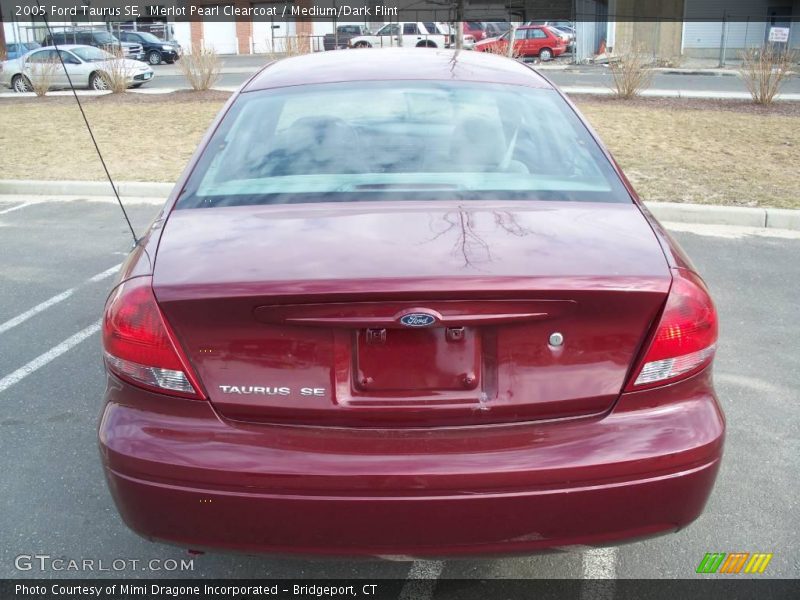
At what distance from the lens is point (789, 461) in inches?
135

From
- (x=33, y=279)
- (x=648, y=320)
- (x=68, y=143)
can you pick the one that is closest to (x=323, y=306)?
(x=648, y=320)

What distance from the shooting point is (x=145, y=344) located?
7.20 ft

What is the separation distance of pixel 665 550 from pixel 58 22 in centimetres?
5126

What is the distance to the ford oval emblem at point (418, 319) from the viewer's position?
2027 mm

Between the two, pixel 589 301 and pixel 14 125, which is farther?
pixel 14 125

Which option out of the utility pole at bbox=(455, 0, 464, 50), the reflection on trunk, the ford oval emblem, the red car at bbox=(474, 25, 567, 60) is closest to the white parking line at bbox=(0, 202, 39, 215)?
the utility pole at bbox=(455, 0, 464, 50)

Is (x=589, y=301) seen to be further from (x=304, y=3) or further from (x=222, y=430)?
(x=304, y=3)

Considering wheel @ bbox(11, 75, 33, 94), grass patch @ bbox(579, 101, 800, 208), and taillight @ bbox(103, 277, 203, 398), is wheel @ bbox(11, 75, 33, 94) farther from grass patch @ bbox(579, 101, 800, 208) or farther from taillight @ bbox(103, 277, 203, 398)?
taillight @ bbox(103, 277, 203, 398)

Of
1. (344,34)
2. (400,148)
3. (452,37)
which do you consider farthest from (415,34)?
(400,148)

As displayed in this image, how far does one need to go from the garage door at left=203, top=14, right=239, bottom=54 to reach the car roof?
50408 millimetres

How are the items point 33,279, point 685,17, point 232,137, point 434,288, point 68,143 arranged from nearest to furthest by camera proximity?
point 434,288
point 232,137
point 33,279
point 68,143
point 685,17

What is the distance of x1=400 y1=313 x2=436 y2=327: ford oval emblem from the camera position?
2.03 metres

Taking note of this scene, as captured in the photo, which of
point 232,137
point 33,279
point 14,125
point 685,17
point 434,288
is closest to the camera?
point 434,288

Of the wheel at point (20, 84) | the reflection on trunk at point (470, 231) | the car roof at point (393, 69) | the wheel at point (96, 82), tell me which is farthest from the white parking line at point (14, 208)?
the wheel at point (20, 84)
